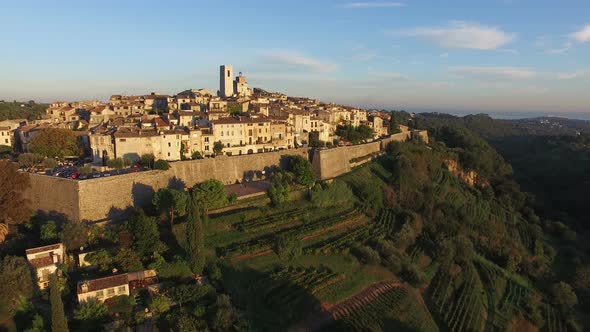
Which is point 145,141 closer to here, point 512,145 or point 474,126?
point 512,145

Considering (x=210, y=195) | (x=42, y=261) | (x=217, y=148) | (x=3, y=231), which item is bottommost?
(x=42, y=261)

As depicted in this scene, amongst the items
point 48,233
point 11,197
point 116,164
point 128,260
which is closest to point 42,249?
point 48,233

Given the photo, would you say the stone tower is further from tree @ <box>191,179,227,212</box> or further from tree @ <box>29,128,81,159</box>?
tree @ <box>191,179,227,212</box>

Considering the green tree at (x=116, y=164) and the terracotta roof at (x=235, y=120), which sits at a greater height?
the terracotta roof at (x=235, y=120)

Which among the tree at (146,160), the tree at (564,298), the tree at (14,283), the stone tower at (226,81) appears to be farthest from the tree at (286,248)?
the stone tower at (226,81)

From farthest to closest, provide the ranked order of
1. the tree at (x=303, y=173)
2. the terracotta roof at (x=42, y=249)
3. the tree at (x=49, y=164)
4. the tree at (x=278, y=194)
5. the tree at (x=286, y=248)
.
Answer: the tree at (x=303, y=173), the tree at (x=49, y=164), the tree at (x=278, y=194), the tree at (x=286, y=248), the terracotta roof at (x=42, y=249)

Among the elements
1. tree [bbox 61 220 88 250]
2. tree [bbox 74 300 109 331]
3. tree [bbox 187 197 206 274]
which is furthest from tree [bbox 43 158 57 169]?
tree [bbox 74 300 109 331]

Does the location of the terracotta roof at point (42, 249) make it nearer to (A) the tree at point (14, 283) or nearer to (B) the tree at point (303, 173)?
(A) the tree at point (14, 283)

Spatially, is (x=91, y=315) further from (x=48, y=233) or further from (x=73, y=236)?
(x=48, y=233)
